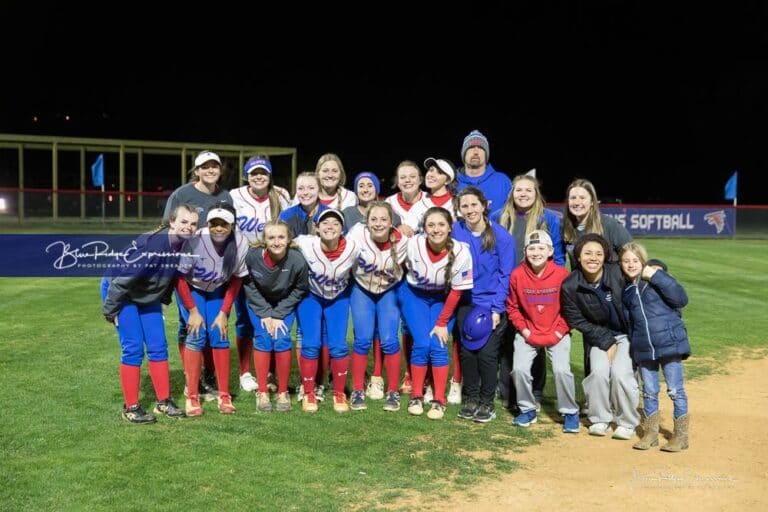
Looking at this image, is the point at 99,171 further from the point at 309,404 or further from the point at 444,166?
the point at 309,404

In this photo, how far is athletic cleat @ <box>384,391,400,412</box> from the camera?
17.7 feet

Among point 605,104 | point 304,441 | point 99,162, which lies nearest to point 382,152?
point 605,104

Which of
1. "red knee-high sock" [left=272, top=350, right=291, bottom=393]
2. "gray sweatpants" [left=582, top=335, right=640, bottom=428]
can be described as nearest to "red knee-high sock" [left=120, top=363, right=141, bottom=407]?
"red knee-high sock" [left=272, top=350, right=291, bottom=393]

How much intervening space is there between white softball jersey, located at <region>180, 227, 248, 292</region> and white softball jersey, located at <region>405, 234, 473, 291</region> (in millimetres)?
1191

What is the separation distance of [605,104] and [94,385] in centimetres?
4167

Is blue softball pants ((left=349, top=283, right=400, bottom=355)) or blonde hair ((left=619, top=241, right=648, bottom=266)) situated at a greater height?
blonde hair ((left=619, top=241, right=648, bottom=266))

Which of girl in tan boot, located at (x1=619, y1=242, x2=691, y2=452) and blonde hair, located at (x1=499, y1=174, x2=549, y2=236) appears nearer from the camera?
girl in tan boot, located at (x1=619, y1=242, x2=691, y2=452)

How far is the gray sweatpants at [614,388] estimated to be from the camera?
15.8 feet

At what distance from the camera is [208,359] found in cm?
579

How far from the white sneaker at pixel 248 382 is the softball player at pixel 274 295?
0.46 meters

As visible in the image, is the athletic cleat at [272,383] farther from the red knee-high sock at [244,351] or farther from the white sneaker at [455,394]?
the white sneaker at [455,394]

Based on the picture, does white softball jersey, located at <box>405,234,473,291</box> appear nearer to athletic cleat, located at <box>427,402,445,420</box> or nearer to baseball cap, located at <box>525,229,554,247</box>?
baseball cap, located at <box>525,229,554,247</box>

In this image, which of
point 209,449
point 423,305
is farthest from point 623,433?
point 209,449

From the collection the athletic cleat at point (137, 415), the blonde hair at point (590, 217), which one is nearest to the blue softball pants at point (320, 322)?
the athletic cleat at point (137, 415)
